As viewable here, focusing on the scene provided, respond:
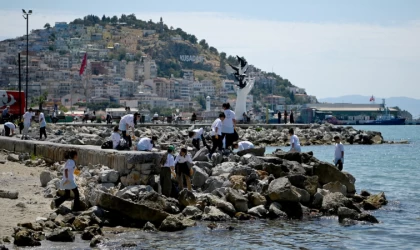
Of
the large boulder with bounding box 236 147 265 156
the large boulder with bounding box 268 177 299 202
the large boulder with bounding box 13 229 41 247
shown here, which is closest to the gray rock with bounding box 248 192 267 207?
the large boulder with bounding box 268 177 299 202

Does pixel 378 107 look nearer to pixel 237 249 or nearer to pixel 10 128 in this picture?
pixel 10 128

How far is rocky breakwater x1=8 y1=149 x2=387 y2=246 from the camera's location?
13.0 meters

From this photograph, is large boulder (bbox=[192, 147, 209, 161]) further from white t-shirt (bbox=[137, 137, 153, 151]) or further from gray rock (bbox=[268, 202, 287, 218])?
gray rock (bbox=[268, 202, 287, 218])

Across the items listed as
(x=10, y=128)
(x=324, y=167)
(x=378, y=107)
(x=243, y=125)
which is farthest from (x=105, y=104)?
(x=324, y=167)

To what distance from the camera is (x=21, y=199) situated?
14.6 m

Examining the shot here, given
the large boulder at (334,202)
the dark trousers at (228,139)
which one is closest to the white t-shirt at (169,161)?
the large boulder at (334,202)

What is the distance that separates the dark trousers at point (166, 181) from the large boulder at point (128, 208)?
5.88 ft

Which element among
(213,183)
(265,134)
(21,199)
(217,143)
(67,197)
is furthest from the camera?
(265,134)

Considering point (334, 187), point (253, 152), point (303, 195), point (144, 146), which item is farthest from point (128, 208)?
point (253, 152)

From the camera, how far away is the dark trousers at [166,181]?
1537 centimetres

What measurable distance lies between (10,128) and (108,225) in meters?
16.8

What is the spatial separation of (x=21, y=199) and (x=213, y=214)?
12.3 feet

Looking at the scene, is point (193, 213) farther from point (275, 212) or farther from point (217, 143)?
point (217, 143)

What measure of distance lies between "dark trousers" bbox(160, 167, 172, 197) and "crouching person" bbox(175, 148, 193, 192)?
0.38 m
